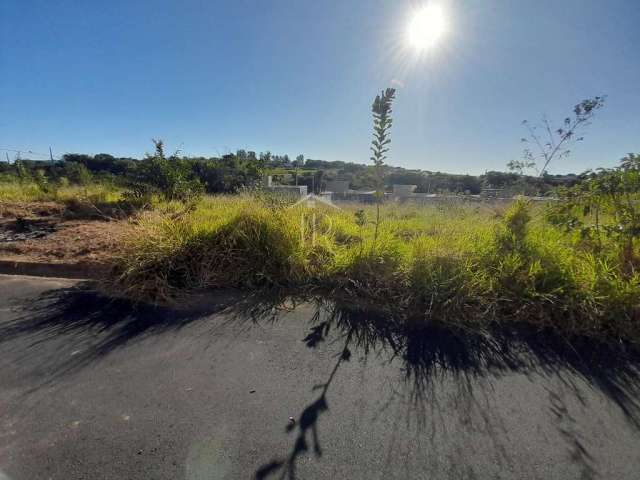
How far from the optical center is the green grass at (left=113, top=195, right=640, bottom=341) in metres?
2.30

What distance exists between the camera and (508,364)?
186 centimetres

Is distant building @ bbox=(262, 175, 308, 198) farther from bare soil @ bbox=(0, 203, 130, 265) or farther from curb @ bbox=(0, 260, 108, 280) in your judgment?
curb @ bbox=(0, 260, 108, 280)

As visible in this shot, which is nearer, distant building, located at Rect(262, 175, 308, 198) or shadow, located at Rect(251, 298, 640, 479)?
shadow, located at Rect(251, 298, 640, 479)

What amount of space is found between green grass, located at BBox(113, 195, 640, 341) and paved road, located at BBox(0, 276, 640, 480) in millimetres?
372

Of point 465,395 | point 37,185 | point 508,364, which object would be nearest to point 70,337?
point 465,395

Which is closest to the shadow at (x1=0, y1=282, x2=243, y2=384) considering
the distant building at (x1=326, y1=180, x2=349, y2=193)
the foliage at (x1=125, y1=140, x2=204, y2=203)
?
the foliage at (x1=125, y1=140, x2=204, y2=203)

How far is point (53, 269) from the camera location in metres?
3.15

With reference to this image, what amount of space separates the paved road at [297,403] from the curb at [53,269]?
0.80 m

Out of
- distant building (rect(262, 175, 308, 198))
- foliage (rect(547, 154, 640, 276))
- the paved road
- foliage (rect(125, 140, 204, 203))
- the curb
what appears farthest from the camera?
foliage (rect(125, 140, 204, 203))

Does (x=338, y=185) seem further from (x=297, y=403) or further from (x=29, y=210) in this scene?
(x=297, y=403)

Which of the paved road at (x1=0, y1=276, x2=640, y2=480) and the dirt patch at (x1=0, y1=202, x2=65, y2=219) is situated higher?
the dirt patch at (x1=0, y1=202, x2=65, y2=219)

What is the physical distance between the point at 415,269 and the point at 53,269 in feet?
15.0

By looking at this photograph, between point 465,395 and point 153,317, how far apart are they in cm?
271

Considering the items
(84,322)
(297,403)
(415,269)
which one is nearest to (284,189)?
(415,269)
